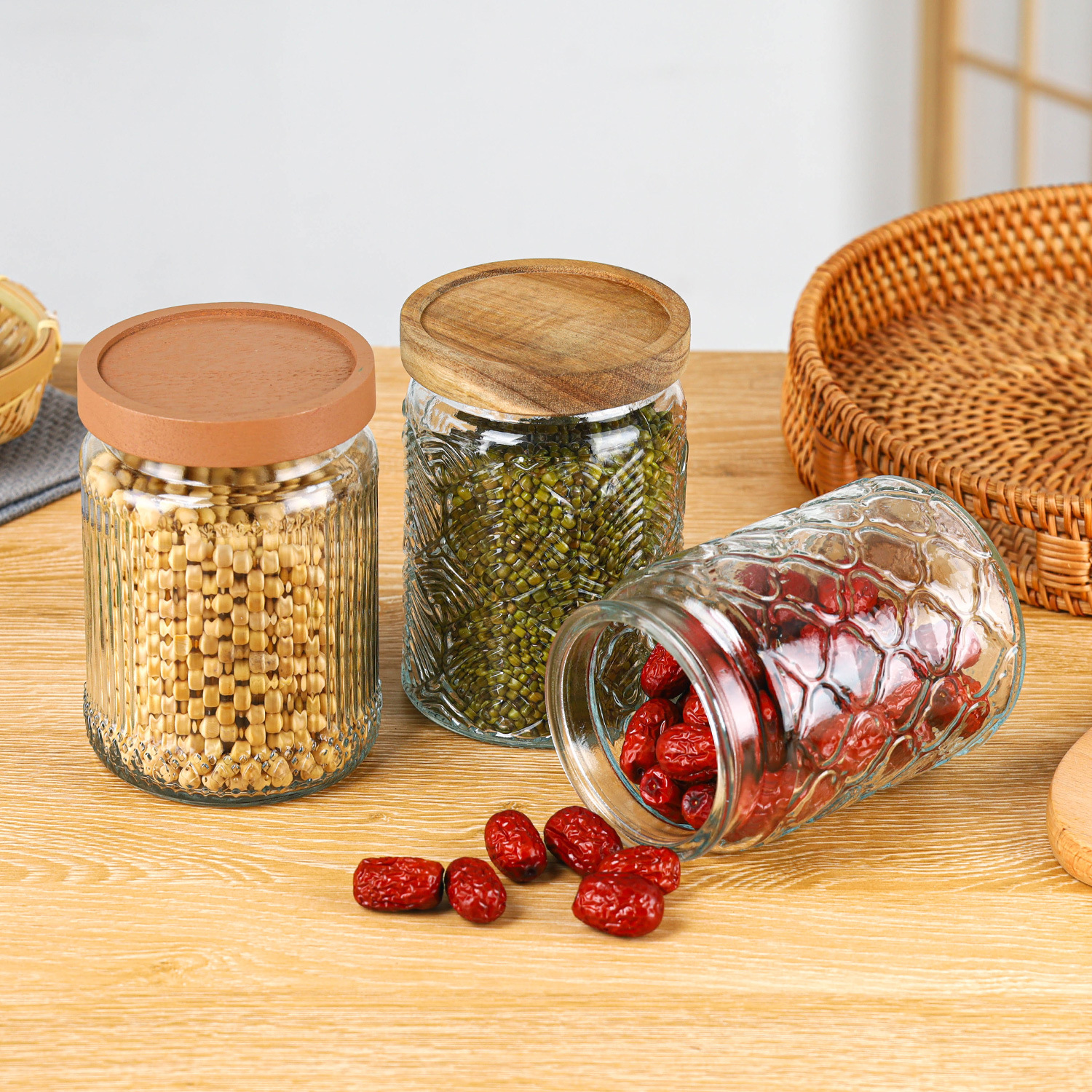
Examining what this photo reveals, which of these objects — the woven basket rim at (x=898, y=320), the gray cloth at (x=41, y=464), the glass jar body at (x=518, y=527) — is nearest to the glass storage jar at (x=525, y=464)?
the glass jar body at (x=518, y=527)

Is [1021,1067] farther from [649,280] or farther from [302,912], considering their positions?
[649,280]

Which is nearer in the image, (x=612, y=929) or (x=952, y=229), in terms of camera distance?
(x=612, y=929)

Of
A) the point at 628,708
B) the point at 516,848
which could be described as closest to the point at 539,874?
the point at 516,848

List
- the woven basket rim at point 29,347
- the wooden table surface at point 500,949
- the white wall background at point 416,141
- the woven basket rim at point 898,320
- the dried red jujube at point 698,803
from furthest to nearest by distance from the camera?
the white wall background at point 416,141
the woven basket rim at point 29,347
the woven basket rim at point 898,320
the dried red jujube at point 698,803
the wooden table surface at point 500,949

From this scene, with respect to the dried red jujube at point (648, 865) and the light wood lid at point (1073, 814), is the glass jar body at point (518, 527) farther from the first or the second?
the light wood lid at point (1073, 814)

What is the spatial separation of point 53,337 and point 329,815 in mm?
576

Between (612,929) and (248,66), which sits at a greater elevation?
(248,66)

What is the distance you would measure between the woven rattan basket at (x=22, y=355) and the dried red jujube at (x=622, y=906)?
27.4 inches

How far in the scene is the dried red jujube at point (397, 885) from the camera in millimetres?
790

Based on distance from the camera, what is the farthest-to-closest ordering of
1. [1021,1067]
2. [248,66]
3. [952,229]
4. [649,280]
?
[248,66]
[952,229]
[649,280]
[1021,1067]

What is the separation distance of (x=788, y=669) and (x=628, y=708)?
16 centimetres

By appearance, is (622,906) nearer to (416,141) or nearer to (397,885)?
(397,885)

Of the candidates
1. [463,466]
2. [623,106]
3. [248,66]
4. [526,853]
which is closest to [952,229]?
[463,466]

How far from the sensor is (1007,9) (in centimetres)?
286
